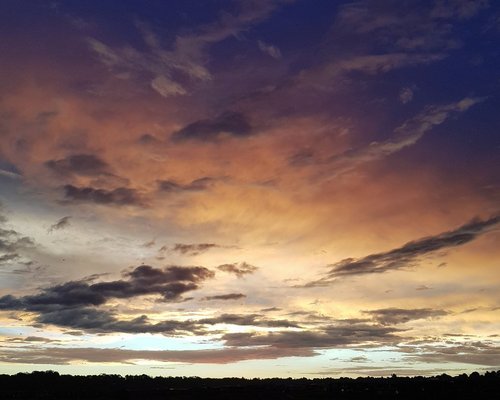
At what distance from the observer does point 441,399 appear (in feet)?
655

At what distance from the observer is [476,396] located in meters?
193

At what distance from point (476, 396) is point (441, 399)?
13.0 meters
